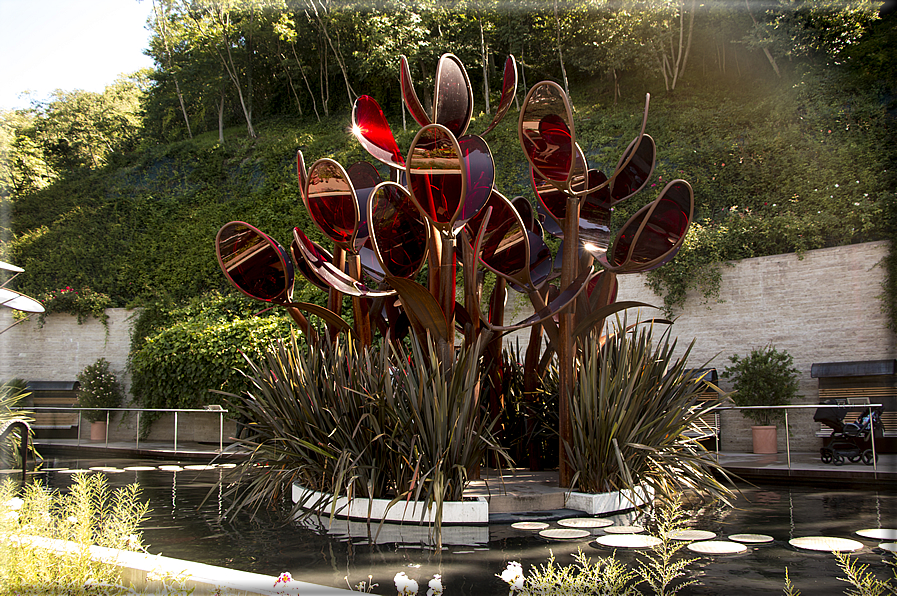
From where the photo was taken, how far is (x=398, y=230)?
449cm

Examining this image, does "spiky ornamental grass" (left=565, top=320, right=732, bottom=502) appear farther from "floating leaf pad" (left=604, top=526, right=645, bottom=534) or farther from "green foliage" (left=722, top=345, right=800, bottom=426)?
"green foliage" (left=722, top=345, right=800, bottom=426)

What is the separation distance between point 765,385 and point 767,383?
111 mm

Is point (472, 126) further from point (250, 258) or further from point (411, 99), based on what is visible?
point (250, 258)

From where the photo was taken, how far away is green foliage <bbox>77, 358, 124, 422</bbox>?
38.5 ft

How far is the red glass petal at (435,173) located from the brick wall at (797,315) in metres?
5.27

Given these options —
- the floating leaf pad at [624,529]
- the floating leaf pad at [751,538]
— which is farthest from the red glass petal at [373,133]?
the floating leaf pad at [751,538]

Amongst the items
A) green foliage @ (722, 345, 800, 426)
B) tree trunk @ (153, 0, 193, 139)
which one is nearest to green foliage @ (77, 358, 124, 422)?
tree trunk @ (153, 0, 193, 139)

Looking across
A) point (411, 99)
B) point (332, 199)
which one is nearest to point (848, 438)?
point (411, 99)

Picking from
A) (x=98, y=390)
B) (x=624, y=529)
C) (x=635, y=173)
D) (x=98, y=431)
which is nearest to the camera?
(x=624, y=529)

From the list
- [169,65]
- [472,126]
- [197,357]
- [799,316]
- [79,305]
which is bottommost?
[197,357]

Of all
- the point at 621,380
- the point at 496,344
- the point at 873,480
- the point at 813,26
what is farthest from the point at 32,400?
the point at 813,26

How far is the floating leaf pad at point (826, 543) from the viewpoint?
10.2 feet

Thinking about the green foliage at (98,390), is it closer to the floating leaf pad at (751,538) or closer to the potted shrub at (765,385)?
the potted shrub at (765,385)

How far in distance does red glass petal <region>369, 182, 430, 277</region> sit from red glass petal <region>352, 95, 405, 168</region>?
13.4 inches
